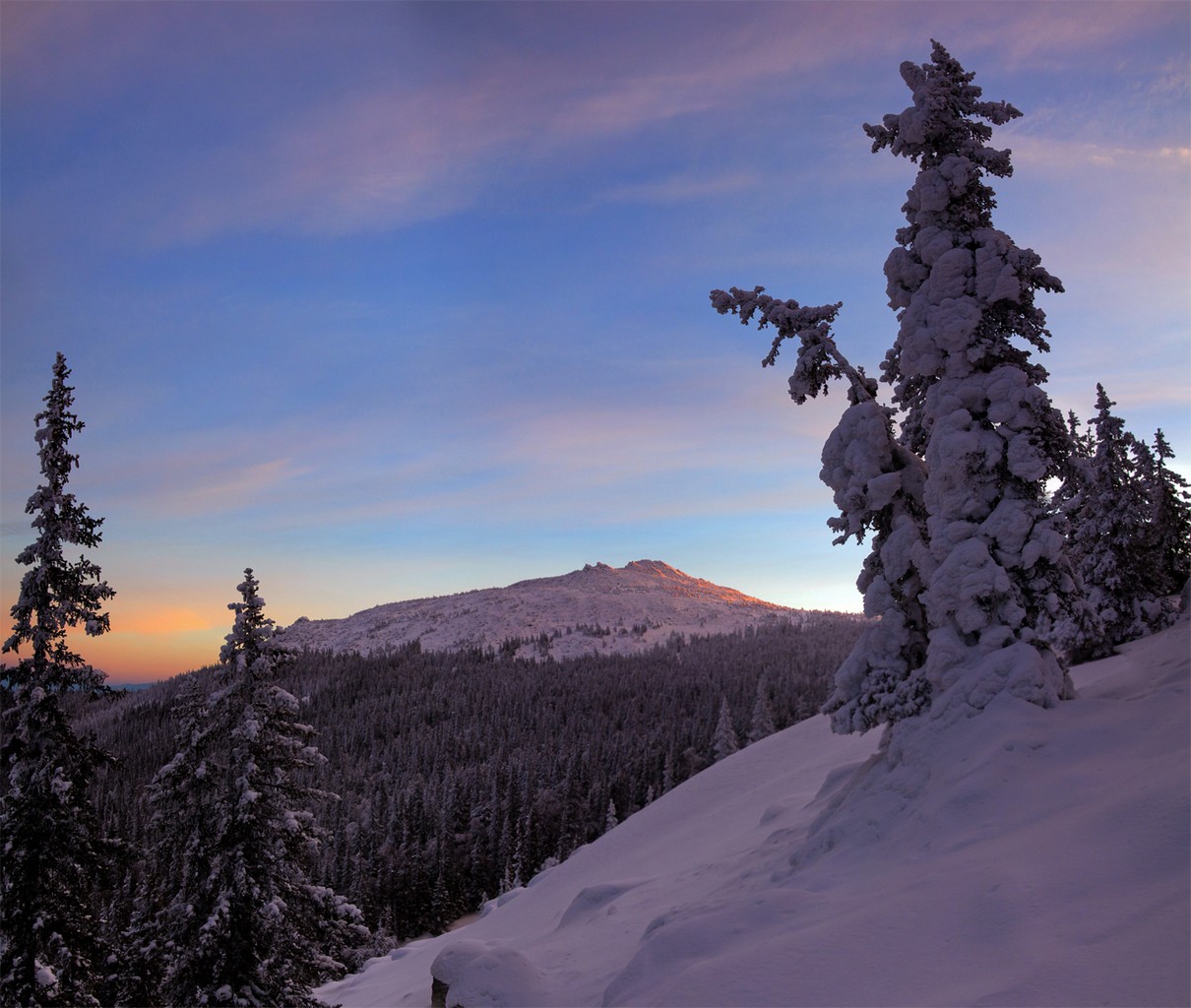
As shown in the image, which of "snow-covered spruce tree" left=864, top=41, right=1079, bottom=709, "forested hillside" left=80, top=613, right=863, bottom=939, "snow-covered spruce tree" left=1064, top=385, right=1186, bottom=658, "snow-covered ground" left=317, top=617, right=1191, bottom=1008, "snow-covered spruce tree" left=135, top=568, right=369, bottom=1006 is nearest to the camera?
"snow-covered ground" left=317, top=617, right=1191, bottom=1008

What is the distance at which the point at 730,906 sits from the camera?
10492 mm

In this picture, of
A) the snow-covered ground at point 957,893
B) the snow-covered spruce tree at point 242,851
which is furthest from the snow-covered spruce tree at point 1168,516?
the snow-covered spruce tree at point 242,851

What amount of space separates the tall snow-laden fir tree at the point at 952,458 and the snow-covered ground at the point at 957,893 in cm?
132

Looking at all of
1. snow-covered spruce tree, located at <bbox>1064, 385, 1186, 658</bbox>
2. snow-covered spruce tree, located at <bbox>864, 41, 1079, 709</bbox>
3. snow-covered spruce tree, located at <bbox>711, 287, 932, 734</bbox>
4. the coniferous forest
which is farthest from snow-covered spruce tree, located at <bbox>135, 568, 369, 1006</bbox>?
snow-covered spruce tree, located at <bbox>1064, 385, 1186, 658</bbox>

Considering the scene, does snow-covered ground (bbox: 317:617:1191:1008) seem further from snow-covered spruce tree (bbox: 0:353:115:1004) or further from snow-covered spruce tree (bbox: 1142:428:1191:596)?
snow-covered spruce tree (bbox: 1142:428:1191:596)

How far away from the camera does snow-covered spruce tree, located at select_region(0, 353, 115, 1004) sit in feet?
46.1

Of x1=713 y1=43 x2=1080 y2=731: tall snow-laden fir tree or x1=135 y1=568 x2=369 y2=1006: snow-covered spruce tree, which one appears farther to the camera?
x1=135 y1=568 x2=369 y2=1006: snow-covered spruce tree

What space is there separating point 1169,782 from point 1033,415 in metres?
7.15

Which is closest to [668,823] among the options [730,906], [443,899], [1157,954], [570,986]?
[570,986]

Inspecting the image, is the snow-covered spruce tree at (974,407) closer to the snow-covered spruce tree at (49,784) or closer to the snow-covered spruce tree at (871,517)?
the snow-covered spruce tree at (871,517)

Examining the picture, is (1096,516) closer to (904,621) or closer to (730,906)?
(904,621)

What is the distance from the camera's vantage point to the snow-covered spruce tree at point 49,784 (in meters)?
14.1

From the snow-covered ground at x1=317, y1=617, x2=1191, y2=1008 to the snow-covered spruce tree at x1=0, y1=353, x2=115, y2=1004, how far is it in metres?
7.35

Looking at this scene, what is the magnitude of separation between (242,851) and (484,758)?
4562 inches
